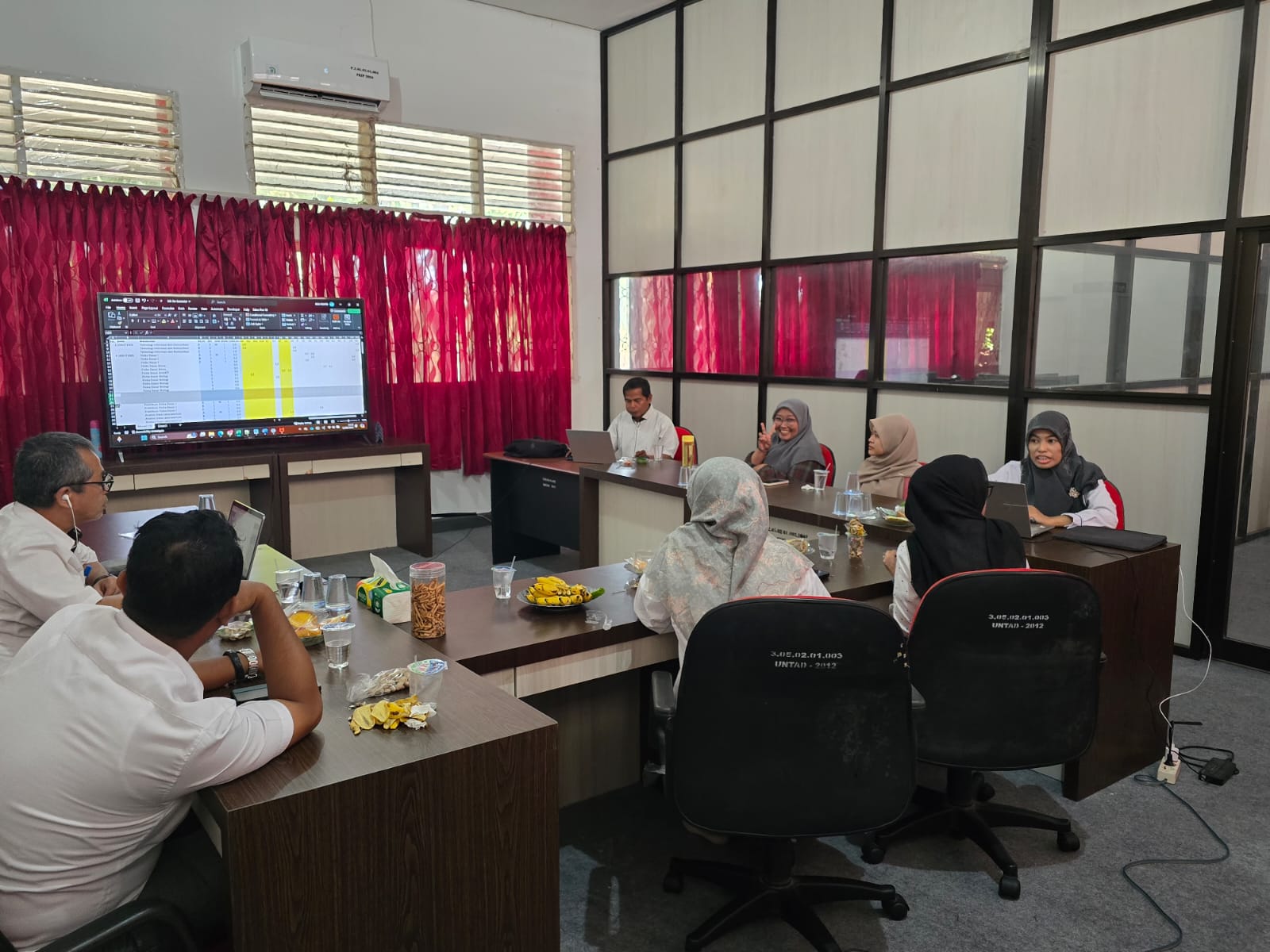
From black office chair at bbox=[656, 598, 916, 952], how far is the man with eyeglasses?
1264 millimetres

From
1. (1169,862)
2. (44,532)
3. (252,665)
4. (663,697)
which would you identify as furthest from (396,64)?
(1169,862)

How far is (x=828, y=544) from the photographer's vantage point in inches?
114

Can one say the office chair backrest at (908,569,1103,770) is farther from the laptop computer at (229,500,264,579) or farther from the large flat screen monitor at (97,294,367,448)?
the large flat screen monitor at (97,294,367,448)

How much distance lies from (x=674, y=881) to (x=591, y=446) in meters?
3.08

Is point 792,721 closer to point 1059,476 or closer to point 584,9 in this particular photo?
point 1059,476

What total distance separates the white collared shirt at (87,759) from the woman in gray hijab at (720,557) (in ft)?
3.61

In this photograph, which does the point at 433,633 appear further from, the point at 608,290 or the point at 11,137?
the point at 608,290

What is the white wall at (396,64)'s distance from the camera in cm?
490

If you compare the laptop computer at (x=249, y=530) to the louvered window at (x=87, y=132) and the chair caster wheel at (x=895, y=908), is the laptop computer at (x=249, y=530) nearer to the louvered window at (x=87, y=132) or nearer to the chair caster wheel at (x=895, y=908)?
the chair caster wheel at (x=895, y=908)

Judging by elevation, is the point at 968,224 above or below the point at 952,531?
above

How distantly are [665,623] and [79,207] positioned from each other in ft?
14.6

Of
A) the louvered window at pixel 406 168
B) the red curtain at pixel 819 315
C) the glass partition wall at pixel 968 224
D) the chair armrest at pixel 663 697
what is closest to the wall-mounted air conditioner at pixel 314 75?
the louvered window at pixel 406 168

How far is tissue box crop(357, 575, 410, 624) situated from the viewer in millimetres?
2195

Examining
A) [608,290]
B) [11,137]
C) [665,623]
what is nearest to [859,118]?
[608,290]
